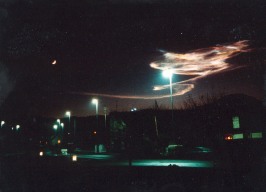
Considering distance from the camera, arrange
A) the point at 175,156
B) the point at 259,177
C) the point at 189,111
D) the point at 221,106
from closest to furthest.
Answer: the point at 259,177
the point at 175,156
the point at 221,106
the point at 189,111

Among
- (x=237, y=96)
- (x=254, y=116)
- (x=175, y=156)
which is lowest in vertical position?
(x=175, y=156)

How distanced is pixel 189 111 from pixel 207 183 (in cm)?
4292

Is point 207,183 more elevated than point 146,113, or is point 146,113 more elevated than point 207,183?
point 146,113

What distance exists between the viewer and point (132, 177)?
1541cm

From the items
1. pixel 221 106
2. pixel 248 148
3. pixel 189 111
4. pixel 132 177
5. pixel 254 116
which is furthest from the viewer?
pixel 189 111

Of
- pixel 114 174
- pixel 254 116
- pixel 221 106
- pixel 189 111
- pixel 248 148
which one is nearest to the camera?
pixel 114 174

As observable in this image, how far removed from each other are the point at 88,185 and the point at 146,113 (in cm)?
4226

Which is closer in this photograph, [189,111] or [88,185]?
[88,185]

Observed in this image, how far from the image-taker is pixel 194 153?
111ft

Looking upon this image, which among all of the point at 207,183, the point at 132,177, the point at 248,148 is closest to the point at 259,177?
the point at 207,183

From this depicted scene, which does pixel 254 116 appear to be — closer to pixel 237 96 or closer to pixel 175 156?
pixel 237 96

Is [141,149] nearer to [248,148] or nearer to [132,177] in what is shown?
[248,148]

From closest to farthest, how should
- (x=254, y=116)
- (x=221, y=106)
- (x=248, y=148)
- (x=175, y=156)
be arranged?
(x=248, y=148), (x=175, y=156), (x=254, y=116), (x=221, y=106)

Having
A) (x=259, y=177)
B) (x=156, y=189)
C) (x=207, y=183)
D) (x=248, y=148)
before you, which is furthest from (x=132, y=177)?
(x=248, y=148)
